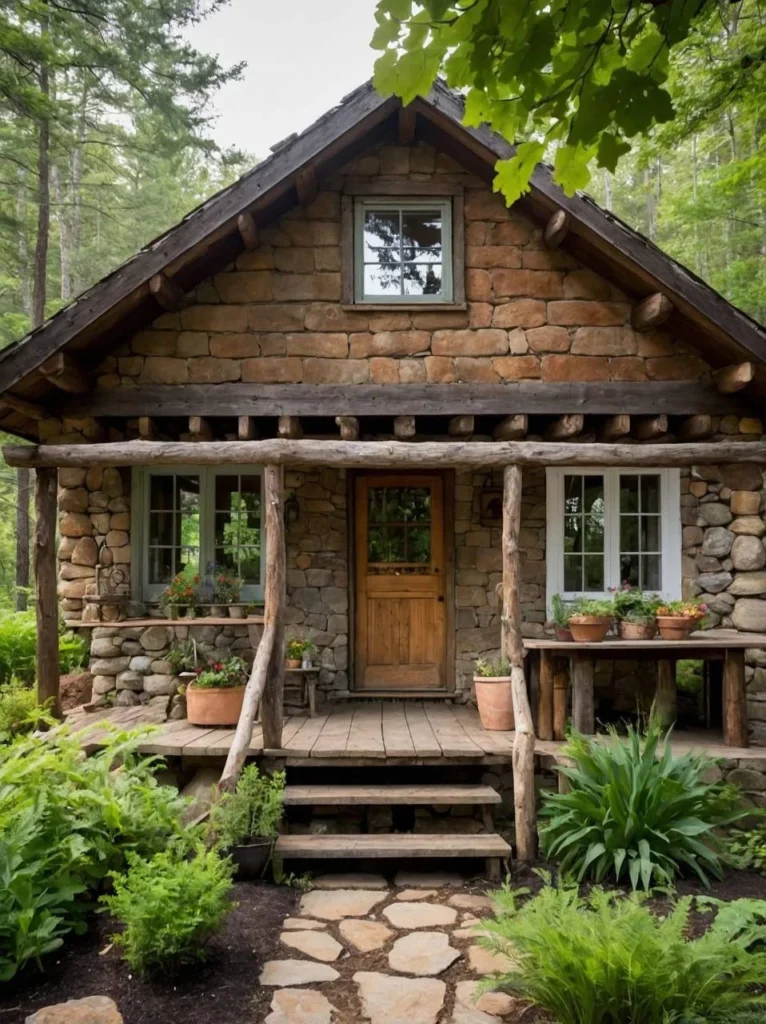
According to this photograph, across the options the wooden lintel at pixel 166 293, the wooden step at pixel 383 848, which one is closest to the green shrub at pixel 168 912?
the wooden step at pixel 383 848

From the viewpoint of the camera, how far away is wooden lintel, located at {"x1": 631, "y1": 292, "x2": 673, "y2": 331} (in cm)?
625

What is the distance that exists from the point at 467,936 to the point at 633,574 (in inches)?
163

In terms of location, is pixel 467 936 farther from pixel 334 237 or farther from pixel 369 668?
pixel 334 237

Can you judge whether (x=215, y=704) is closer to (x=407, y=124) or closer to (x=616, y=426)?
(x=616, y=426)

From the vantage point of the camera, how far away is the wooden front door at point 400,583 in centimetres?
752

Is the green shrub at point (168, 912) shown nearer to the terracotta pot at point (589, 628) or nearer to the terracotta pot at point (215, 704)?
the terracotta pot at point (215, 704)

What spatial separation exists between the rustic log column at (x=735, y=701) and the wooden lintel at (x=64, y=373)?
569 cm

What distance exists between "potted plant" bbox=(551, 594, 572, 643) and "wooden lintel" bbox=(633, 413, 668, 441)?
65.6 inches

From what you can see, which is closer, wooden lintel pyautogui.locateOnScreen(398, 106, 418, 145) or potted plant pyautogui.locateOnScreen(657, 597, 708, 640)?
potted plant pyautogui.locateOnScreen(657, 597, 708, 640)

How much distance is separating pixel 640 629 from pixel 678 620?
30 centimetres

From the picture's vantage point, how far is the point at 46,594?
19.6ft

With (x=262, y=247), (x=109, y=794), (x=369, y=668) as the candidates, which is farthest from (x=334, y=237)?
(x=109, y=794)

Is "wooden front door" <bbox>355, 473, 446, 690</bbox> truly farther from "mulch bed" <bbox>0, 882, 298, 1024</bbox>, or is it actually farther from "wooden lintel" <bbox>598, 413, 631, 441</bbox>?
"mulch bed" <bbox>0, 882, 298, 1024</bbox>

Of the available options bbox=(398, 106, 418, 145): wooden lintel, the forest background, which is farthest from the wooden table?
bbox=(398, 106, 418, 145): wooden lintel
